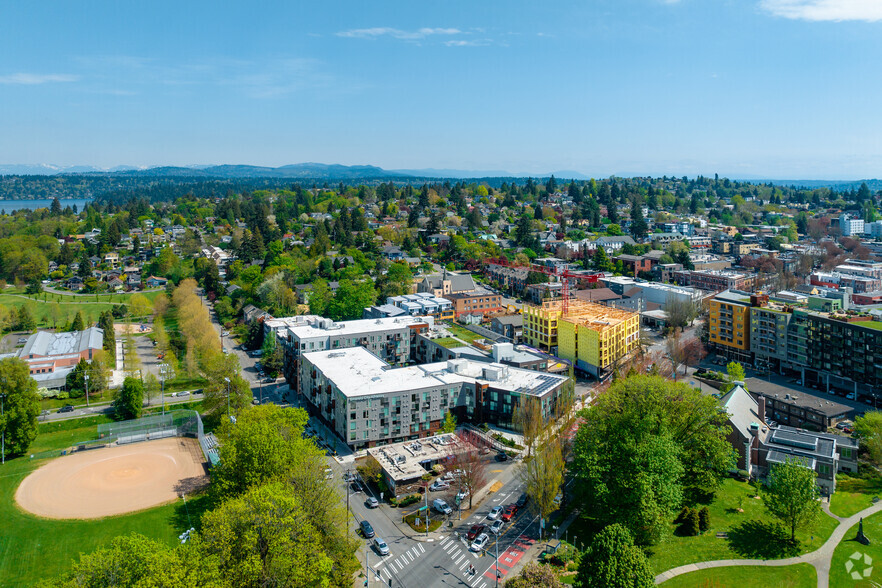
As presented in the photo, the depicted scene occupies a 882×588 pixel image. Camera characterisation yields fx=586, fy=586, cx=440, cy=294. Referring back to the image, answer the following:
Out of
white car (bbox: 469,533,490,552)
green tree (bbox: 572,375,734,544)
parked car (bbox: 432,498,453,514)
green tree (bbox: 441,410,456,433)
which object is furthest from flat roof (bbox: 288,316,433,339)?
white car (bbox: 469,533,490,552)

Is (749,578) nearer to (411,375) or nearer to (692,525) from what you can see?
(692,525)

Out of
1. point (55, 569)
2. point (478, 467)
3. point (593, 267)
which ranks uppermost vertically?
point (593, 267)

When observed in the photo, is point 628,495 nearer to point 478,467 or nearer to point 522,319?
point 478,467

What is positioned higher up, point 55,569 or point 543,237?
point 543,237

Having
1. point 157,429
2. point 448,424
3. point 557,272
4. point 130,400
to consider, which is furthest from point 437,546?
point 557,272

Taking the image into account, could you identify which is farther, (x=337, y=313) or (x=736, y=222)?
(x=736, y=222)

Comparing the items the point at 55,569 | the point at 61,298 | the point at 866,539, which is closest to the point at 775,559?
the point at 866,539

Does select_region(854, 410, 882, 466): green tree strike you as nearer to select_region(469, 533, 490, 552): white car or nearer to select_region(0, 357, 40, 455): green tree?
select_region(469, 533, 490, 552): white car

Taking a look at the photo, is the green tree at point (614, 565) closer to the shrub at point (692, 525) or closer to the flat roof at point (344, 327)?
the shrub at point (692, 525)
